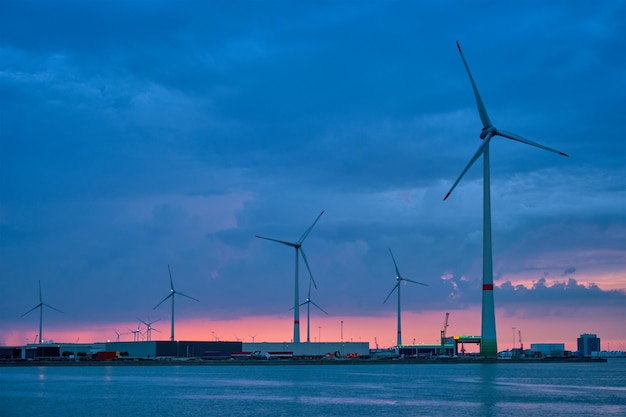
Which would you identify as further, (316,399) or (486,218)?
(486,218)

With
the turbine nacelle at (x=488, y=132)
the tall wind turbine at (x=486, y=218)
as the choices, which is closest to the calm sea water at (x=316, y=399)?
the tall wind turbine at (x=486, y=218)

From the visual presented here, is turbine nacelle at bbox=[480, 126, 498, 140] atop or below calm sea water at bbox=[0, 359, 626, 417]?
atop

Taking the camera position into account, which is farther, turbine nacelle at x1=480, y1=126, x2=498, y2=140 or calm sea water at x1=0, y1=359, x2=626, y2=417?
turbine nacelle at x1=480, y1=126, x2=498, y2=140

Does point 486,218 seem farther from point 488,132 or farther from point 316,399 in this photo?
point 316,399

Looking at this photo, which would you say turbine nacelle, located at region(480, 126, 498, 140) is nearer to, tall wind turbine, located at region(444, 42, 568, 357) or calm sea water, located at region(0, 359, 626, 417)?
tall wind turbine, located at region(444, 42, 568, 357)

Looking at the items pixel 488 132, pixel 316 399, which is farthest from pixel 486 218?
pixel 316 399

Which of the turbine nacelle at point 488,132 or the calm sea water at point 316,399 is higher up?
the turbine nacelle at point 488,132

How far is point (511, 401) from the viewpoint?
114375mm

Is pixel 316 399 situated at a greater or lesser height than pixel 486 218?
lesser

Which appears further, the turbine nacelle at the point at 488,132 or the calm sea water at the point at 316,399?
the turbine nacelle at the point at 488,132

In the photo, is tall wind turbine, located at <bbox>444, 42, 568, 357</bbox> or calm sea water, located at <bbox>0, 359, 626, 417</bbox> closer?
calm sea water, located at <bbox>0, 359, 626, 417</bbox>

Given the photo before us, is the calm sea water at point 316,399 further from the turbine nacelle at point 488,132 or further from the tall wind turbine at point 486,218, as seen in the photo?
the turbine nacelle at point 488,132

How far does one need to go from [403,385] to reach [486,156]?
5504 centimetres

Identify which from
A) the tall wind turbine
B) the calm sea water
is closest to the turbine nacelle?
the tall wind turbine
